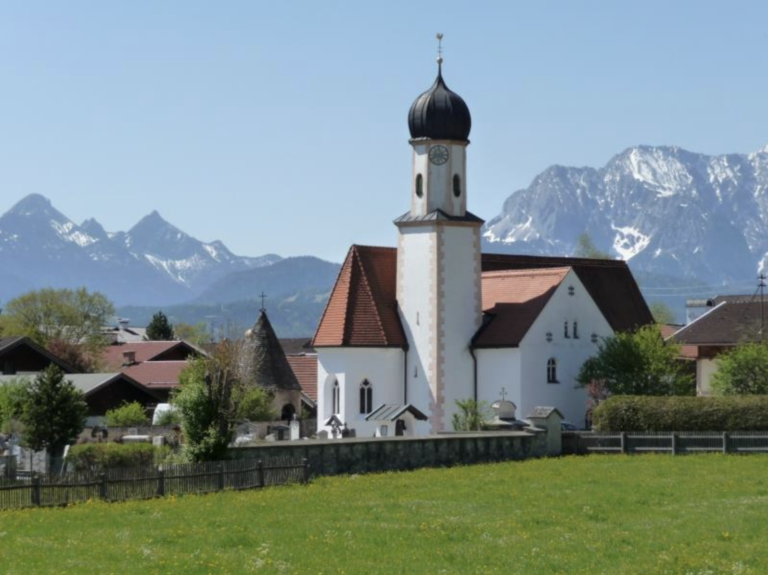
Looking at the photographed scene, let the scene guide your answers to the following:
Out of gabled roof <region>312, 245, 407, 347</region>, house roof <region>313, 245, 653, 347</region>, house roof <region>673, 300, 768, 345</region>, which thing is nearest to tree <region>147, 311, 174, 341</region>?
house roof <region>313, 245, 653, 347</region>

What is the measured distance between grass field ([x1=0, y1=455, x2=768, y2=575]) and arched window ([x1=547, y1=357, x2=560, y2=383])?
1020 inches

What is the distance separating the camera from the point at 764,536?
28.0m

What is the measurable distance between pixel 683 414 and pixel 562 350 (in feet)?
46.2

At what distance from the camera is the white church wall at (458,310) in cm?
6588

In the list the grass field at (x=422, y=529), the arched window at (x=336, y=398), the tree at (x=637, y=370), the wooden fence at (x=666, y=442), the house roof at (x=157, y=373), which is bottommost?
the grass field at (x=422, y=529)

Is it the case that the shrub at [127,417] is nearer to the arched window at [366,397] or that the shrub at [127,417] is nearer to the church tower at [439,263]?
the arched window at [366,397]

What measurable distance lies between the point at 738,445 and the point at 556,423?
604 centimetres

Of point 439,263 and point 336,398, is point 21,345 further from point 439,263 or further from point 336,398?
point 439,263

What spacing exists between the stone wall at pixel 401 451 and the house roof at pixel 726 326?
2446 centimetres

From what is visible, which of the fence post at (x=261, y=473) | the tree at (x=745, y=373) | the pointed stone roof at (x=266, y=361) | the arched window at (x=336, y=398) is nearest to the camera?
the fence post at (x=261, y=473)

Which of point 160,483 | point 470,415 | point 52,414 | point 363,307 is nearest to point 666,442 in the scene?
point 470,415

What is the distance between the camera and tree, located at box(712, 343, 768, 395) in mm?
63250

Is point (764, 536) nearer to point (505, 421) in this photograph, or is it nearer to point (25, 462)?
point (505, 421)

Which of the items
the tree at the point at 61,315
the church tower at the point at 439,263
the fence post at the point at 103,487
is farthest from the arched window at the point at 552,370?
the tree at the point at 61,315
